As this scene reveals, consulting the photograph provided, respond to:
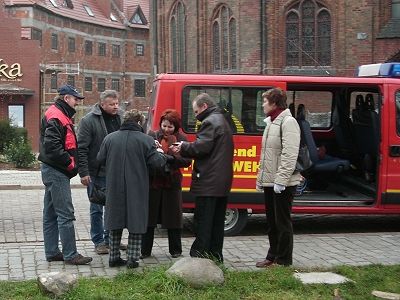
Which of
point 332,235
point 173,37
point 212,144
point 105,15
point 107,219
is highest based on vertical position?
point 105,15

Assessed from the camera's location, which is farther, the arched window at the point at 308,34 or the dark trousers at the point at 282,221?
the arched window at the point at 308,34

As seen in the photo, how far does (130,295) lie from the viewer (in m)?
5.71

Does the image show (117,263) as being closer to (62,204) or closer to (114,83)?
(62,204)

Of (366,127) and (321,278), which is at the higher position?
(366,127)

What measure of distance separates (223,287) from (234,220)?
3.35 m

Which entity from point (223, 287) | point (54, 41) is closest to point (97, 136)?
point (223, 287)

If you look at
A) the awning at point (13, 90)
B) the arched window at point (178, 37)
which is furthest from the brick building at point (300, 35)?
the awning at point (13, 90)

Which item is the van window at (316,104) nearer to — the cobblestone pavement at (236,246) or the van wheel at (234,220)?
the cobblestone pavement at (236,246)

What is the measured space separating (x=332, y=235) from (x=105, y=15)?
57151 mm

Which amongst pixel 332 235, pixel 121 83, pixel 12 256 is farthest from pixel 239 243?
pixel 121 83

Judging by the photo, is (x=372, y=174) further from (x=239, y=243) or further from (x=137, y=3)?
(x=137, y=3)

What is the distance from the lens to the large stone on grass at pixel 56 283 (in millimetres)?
5641

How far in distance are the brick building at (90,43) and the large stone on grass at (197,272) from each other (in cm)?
4490

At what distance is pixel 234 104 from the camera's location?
9.18 metres
